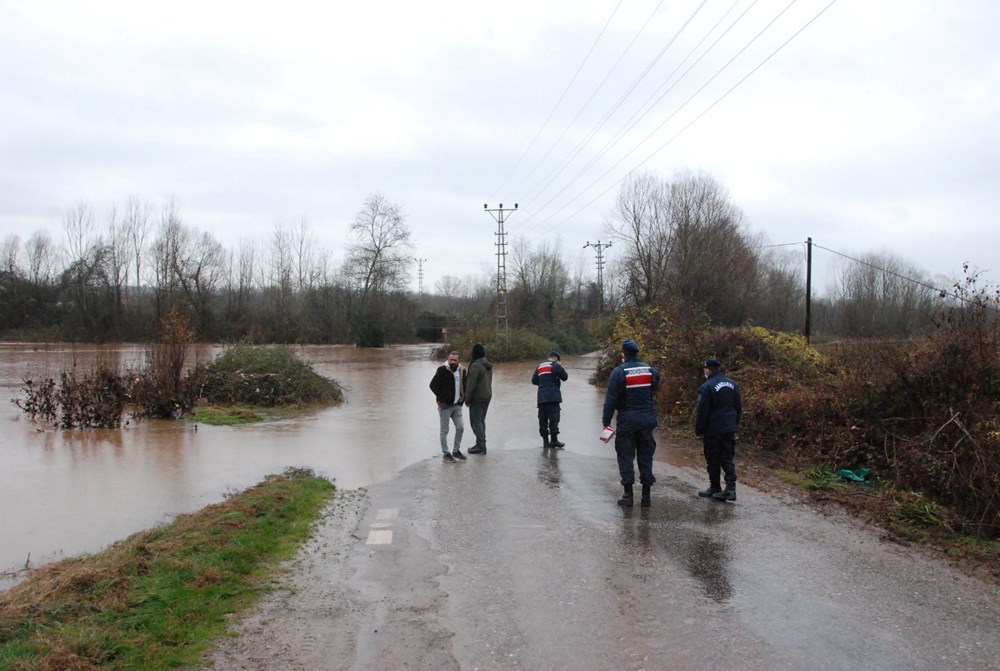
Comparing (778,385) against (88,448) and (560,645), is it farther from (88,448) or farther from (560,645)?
(88,448)

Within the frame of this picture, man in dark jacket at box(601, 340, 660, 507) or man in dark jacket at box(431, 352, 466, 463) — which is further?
man in dark jacket at box(431, 352, 466, 463)

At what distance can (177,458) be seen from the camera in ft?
37.1

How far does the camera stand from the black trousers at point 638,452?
7781 millimetres

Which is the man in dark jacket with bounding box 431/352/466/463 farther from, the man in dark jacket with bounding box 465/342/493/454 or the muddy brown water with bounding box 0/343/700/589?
the muddy brown water with bounding box 0/343/700/589

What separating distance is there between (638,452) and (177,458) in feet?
25.3

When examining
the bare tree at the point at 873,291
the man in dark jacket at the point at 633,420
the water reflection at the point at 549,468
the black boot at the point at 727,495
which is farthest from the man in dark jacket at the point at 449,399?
the bare tree at the point at 873,291

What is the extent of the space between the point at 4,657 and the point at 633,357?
6.41 meters

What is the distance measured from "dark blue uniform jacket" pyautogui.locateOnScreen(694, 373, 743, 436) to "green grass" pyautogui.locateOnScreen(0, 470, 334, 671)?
4.66 meters

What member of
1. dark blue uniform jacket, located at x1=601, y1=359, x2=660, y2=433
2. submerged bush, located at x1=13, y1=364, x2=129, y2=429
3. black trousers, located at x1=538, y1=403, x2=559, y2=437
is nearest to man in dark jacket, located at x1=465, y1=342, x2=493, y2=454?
black trousers, located at x1=538, y1=403, x2=559, y2=437

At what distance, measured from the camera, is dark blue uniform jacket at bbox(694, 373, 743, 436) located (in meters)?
8.16

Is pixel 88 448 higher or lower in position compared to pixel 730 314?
lower

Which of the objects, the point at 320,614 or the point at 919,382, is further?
the point at 919,382

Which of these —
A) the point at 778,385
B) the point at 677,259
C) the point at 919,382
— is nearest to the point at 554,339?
the point at 677,259

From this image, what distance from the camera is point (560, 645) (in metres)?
4.15
